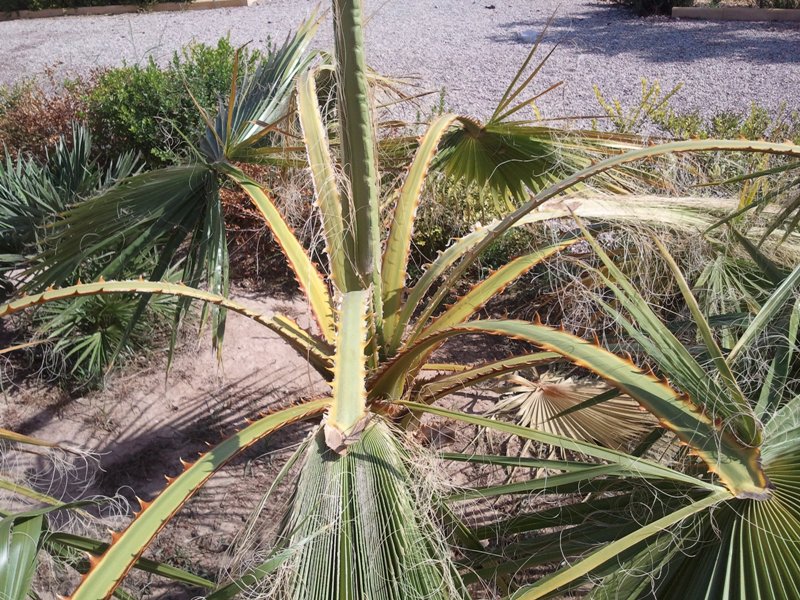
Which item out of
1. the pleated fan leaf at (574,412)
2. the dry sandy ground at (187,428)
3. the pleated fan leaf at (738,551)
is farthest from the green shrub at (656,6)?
the pleated fan leaf at (738,551)

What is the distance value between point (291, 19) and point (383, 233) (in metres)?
7.67

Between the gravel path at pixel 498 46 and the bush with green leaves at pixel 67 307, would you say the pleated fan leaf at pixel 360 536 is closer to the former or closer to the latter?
the bush with green leaves at pixel 67 307

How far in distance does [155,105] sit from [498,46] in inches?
190

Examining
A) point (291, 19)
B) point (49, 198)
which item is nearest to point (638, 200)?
point (49, 198)

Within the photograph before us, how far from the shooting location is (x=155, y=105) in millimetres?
4457

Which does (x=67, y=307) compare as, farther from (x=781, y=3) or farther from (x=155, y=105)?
(x=781, y=3)

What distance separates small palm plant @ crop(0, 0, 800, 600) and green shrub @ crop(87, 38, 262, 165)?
221 cm

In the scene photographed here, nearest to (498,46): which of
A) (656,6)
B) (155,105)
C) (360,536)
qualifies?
(656,6)

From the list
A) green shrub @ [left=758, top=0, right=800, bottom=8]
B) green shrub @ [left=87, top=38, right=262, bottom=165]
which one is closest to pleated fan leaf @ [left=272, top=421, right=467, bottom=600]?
green shrub @ [left=87, top=38, right=262, bottom=165]

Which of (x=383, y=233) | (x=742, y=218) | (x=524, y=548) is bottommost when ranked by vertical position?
(x=524, y=548)

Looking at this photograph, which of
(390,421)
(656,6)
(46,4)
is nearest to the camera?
(390,421)

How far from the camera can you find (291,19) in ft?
31.2

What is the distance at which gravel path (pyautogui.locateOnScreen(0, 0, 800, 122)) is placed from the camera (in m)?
6.48

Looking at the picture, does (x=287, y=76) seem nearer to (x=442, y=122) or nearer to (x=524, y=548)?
(x=442, y=122)
